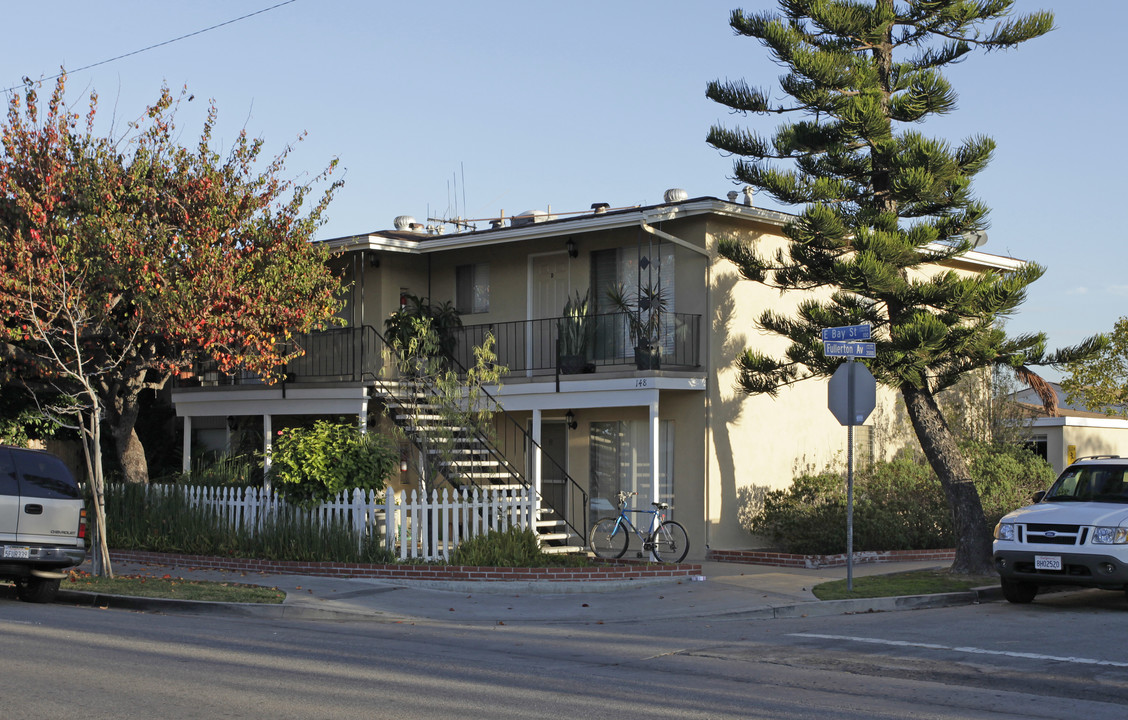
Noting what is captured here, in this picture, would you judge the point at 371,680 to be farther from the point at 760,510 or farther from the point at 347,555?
the point at 760,510

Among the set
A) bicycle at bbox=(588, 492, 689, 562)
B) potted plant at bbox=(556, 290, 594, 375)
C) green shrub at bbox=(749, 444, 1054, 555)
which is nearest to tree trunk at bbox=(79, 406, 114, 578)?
bicycle at bbox=(588, 492, 689, 562)

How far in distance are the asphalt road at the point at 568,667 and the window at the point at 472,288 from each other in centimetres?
1048

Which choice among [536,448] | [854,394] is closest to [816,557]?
[854,394]

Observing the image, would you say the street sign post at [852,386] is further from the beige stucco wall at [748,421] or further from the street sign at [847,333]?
the beige stucco wall at [748,421]

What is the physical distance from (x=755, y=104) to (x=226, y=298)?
8.38m

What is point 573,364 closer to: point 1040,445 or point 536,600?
point 536,600

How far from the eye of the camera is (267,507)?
17.2 metres

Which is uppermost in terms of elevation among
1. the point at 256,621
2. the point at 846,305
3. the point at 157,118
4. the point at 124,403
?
the point at 157,118

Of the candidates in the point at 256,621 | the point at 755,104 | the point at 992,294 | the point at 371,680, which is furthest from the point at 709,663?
the point at 755,104

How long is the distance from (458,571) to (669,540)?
141 inches

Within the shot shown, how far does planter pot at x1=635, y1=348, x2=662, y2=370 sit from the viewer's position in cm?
1797

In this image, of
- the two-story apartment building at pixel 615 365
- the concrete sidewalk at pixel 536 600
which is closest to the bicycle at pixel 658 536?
the two-story apartment building at pixel 615 365

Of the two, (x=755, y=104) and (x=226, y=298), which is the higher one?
(x=755, y=104)

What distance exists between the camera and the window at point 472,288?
2211 centimetres
